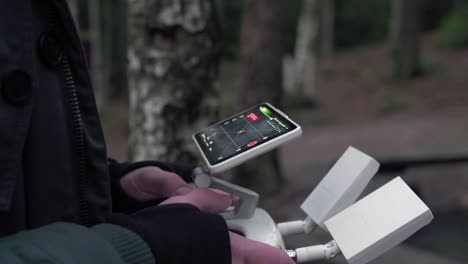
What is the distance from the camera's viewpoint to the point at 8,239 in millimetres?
1094

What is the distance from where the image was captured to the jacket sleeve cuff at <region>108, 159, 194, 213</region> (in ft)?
5.38

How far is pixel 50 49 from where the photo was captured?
1.24 metres

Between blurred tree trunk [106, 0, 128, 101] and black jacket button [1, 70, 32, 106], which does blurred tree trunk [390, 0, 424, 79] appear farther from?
black jacket button [1, 70, 32, 106]

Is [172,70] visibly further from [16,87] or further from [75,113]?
[16,87]

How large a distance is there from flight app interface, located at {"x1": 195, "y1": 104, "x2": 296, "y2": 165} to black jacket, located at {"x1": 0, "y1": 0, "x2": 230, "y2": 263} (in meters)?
0.19

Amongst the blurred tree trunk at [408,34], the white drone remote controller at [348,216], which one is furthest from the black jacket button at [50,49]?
the blurred tree trunk at [408,34]

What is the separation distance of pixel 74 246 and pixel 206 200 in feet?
1.08

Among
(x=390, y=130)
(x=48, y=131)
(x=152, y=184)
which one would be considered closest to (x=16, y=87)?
(x=48, y=131)

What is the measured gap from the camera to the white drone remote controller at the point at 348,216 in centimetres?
132

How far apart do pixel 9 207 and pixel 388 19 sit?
29688 millimetres

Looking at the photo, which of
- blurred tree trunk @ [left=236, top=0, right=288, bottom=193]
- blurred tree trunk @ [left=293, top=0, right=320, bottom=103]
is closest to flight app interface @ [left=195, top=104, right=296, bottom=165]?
blurred tree trunk @ [left=236, top=0, right=288, bottom=193]

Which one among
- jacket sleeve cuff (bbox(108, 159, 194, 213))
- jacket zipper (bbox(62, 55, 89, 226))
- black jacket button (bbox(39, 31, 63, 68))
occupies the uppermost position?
black jacket button (bbox(39, 31, 63, 68))

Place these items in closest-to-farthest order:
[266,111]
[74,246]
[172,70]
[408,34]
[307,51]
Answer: [74,246], [266,111], [172,70], [307,51], [408,34]

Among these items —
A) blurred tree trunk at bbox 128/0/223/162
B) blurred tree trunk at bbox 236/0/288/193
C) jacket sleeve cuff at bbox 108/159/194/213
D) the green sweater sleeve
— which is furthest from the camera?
blurred tree trunk at bbox 236/0/288/193
